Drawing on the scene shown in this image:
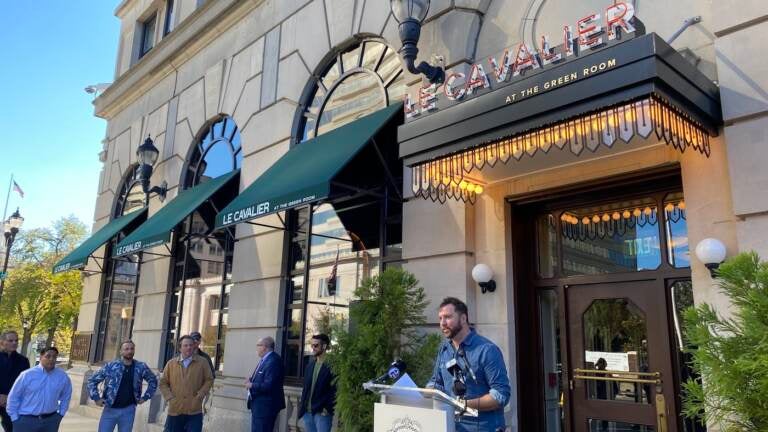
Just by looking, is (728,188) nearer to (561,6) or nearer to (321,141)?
(561,6)

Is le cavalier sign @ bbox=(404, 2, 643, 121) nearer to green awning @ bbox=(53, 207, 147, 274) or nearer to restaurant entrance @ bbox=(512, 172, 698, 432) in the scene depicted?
restaurant entrance @ bbox=(512, 172, 698, 432)

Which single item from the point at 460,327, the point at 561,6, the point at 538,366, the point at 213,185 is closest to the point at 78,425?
the point at 213,185

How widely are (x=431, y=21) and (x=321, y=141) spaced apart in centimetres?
248

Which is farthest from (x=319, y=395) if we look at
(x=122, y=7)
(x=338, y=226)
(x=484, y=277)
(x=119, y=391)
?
(x=122, y=7)

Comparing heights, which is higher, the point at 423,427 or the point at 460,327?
the point at 460,327

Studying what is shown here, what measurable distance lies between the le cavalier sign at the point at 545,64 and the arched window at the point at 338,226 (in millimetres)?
2103

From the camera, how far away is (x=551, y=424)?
6.30 m

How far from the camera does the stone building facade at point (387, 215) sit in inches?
207

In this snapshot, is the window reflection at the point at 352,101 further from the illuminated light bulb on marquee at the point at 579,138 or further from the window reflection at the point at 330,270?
the illuminated light bulb on marquee at the point at 579,138

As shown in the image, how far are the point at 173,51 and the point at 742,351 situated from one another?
14.1 meters

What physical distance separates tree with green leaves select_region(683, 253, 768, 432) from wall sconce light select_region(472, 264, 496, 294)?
3234 mm

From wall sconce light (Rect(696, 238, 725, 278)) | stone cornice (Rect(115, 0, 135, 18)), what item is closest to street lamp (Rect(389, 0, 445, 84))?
wall sconce light (Rect(696, 238, 725, 278))

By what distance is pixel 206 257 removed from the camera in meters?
11.8

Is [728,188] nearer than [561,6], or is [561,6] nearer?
[728,188]
